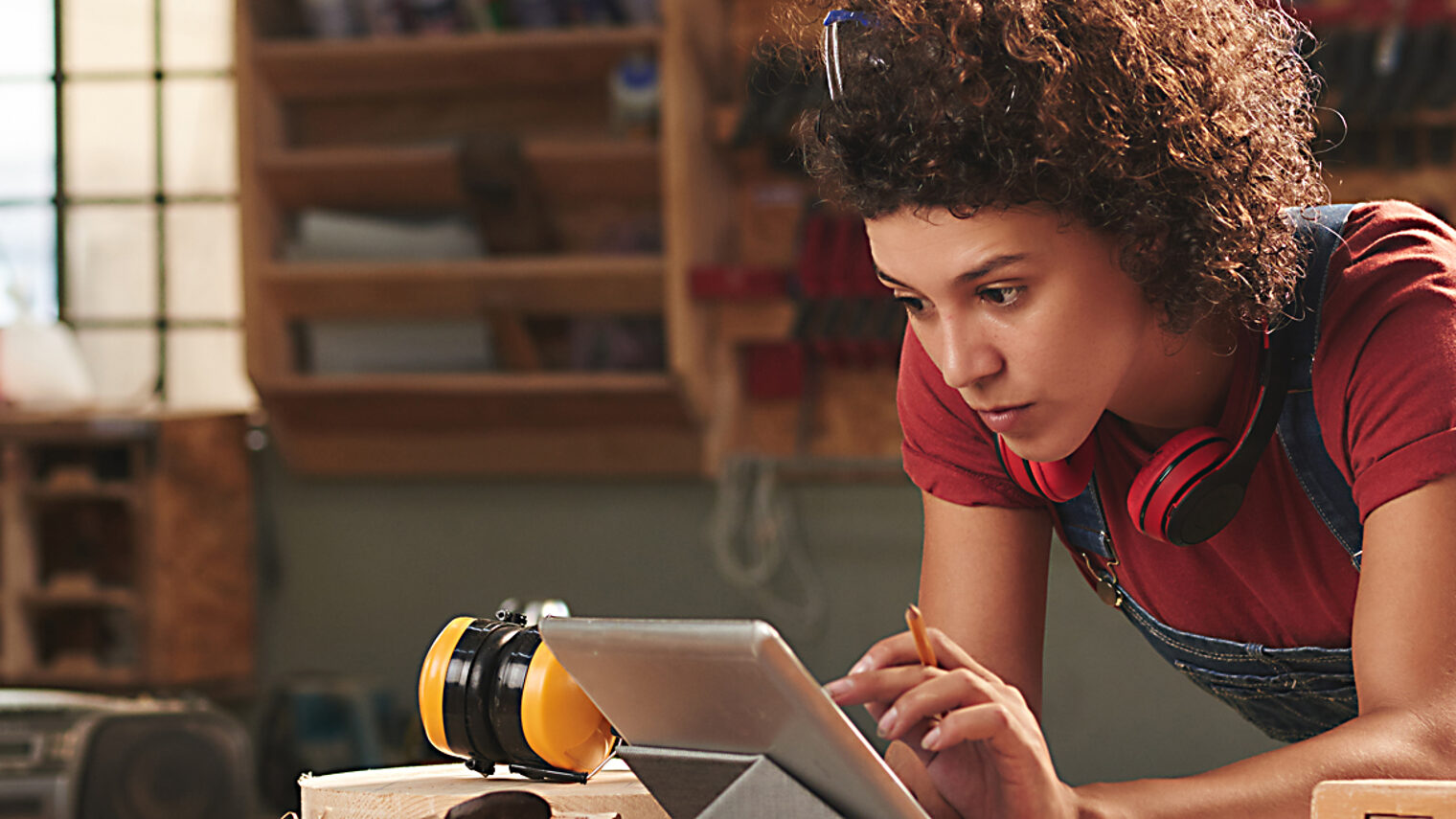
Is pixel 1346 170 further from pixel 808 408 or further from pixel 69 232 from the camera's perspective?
pixel 69 232

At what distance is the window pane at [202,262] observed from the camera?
11.7 feet

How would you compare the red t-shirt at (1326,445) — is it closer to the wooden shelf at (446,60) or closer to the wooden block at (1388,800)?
the wooden block at (1388,800)

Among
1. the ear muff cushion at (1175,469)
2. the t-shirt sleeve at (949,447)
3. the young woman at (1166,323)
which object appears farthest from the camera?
the t-shirt sleeve at (949,447)

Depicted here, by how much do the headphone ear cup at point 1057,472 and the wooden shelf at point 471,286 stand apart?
6.55 feet

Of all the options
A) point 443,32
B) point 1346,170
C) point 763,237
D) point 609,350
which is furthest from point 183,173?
point 1346,170

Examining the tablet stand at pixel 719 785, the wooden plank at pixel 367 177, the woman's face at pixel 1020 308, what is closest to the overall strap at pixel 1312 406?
the woman's face at pixel 1020 308

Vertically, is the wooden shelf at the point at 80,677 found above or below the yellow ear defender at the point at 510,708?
below

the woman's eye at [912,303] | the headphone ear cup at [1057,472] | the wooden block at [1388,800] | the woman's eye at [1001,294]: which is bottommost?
the wooden block at [1388,800]

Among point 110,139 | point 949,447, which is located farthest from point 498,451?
point 949,447

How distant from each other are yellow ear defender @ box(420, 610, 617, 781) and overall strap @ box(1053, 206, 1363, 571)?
1.59 ft

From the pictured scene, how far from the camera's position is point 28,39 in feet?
11.8

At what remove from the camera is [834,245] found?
9.48 ft

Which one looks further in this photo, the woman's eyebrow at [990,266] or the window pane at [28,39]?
the window pane at [28,39]

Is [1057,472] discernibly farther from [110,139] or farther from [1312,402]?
[110,139]
